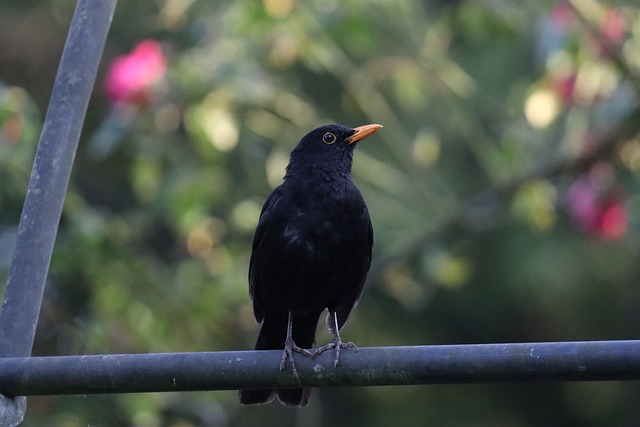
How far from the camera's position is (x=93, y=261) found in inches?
234

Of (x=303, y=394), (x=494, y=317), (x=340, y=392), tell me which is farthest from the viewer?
(x=340, y=392)

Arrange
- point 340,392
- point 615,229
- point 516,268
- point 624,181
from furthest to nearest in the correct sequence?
point 340,392 → point 516,268 → point 624,181 → point 615,229

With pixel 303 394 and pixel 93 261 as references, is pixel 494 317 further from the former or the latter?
pixel 303 394

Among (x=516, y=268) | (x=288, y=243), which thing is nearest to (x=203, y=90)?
(x=288, y=243)

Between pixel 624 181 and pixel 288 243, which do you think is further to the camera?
pixel 624 181

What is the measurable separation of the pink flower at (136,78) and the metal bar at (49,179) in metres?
2.00

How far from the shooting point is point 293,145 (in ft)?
21.8

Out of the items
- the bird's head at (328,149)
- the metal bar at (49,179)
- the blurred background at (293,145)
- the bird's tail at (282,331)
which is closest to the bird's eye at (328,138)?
the bird's head at (328,149)

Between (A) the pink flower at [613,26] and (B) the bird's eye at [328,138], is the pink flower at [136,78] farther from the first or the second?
(A) the pink flower at [613,26]

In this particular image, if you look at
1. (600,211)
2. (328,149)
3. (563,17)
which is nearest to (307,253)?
(328,149)

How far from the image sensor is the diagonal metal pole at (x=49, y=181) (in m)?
3.38

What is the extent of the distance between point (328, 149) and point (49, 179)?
63.7 inches

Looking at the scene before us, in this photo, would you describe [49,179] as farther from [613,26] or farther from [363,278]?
[613,26]

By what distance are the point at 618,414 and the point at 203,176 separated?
5.26 metres
